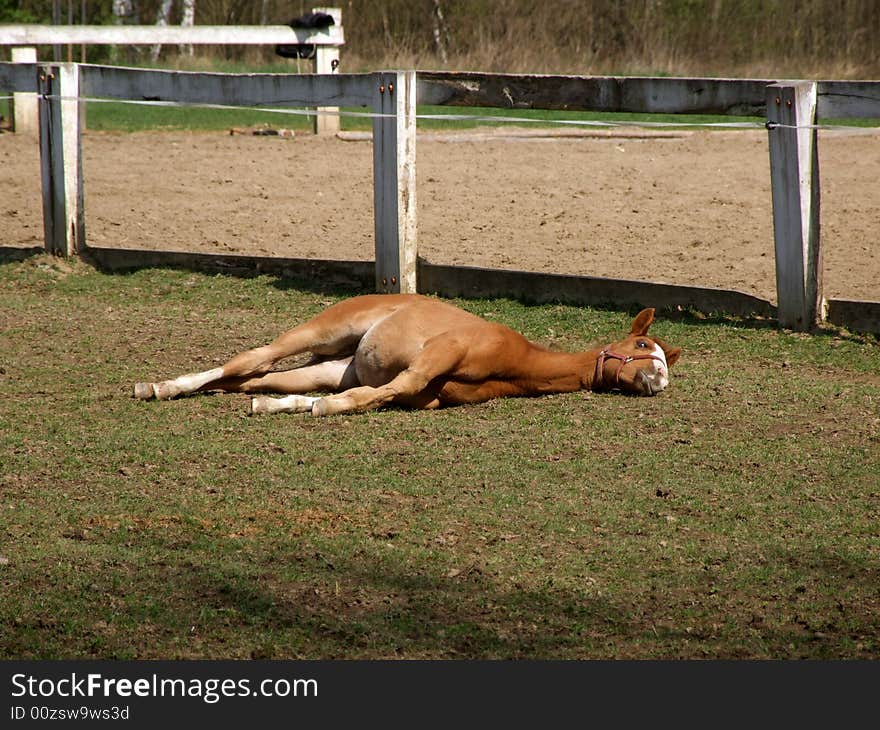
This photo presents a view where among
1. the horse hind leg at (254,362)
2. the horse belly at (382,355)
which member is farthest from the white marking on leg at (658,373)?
the horse hind leg at (254,362)

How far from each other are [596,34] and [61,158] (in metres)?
22.2

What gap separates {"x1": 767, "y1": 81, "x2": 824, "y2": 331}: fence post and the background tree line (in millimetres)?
18923

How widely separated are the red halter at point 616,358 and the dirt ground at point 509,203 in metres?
2.44

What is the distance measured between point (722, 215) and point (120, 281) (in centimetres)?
523

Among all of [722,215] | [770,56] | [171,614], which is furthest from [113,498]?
[770,56]

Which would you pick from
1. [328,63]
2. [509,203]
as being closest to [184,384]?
[509,203]

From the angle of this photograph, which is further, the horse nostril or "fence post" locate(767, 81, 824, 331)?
"fence post" locate(767, 81, 824, 331)

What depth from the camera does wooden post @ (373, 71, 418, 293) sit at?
29.0 feet

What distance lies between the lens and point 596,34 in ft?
99.2

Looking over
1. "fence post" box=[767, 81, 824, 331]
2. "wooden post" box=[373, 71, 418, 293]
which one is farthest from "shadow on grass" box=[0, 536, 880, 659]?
"wooden post" box=[373, 71, 418, 293]

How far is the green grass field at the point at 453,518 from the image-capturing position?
12.8 ft

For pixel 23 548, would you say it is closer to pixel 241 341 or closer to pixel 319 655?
pixel 319 655

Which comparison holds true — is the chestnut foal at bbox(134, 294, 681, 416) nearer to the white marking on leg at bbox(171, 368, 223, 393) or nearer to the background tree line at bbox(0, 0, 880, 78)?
the white marking on leg at bbox(171, 368, 223, 393)

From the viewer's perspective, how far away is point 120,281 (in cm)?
966
